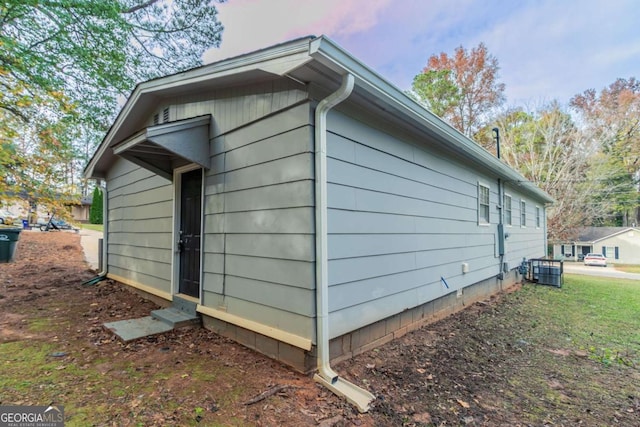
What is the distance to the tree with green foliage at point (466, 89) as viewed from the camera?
19625mm

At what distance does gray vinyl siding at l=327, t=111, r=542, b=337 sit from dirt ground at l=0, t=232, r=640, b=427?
0.56 metres

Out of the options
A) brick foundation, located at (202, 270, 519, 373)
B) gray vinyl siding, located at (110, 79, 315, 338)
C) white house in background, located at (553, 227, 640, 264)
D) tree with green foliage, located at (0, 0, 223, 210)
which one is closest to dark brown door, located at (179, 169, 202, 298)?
gray vinyl siding, located at (110, 79, 315, 338)

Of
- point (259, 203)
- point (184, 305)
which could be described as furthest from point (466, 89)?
point (184, 305)

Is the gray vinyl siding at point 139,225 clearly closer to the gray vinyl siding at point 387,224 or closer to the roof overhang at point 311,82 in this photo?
the roof overhang at point 311,82

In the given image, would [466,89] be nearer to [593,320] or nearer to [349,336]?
[593,320]

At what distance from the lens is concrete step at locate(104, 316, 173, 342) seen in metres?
3.53

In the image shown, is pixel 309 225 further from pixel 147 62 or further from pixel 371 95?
pixel 147 62

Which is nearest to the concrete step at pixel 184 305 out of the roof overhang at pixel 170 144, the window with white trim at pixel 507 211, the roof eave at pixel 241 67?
the roof overhang at pixel 170 144

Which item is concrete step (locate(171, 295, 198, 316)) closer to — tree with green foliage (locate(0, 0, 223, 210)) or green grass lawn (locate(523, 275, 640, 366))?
tree with green foliage (locate(0, 0, 223, 210))

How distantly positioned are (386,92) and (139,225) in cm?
499

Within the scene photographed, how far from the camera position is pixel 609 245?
2981 cm

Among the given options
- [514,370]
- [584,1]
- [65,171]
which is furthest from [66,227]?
[584,1]

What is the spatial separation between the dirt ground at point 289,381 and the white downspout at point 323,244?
151mm

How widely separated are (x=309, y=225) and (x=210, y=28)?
865 centimetres
